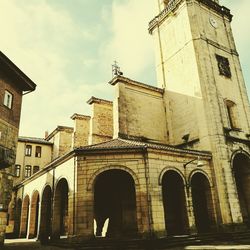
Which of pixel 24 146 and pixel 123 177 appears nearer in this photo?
pixel 123 177

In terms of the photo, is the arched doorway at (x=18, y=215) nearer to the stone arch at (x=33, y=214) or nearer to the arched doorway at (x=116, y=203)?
the stone arch at (x=33, y=214)

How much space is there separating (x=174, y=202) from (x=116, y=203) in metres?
3.67

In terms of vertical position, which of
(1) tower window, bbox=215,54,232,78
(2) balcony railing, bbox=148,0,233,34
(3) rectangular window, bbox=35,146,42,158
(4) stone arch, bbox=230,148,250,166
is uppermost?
(2) balcony railing, bbox=148,0,233,34

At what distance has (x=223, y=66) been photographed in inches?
835

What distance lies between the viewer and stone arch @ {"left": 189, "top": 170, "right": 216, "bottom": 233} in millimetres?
16453

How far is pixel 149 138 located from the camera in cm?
1989

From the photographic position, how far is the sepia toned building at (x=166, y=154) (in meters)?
Answer: 14.1

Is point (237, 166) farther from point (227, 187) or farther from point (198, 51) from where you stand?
point (198, 51)

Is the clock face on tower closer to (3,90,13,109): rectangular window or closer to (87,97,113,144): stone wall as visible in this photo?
(87,97,113,144): stone wall

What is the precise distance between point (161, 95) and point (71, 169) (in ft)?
36.4

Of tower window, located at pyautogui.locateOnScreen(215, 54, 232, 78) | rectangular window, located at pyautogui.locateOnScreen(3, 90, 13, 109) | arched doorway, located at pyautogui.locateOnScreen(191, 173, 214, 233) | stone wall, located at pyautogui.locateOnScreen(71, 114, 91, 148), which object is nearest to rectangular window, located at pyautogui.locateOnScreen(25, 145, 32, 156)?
stone wall, located at pyautogui.locateOnScreen(71, 114, 91, 148)

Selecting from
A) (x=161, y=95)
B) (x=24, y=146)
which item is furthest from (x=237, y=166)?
Answer: (x=24, y=146)

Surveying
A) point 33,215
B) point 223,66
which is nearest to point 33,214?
point 33,215

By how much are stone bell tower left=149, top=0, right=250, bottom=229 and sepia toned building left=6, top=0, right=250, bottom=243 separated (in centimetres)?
8
